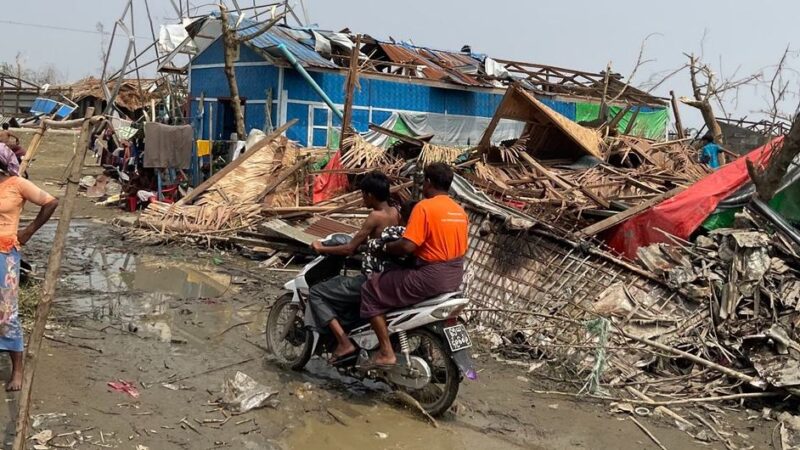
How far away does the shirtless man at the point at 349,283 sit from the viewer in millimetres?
4895

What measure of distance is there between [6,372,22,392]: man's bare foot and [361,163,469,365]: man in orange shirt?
234 cm

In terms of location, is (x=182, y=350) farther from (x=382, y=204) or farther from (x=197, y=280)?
(x=197, y=280)

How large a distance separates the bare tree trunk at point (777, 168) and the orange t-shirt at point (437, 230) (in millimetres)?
4060

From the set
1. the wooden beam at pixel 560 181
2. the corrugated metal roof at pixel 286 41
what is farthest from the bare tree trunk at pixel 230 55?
the wooden beam at pixel 560 181

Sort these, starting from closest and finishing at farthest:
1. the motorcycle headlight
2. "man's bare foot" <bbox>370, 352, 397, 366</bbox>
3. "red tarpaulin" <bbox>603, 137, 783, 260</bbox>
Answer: the motorcycle headlight, "man's bare foot" <bbox>370, 352, 397, 366</bbox>, "red tarpaulin" <bbox>603, 137, 783, 260</bbox>

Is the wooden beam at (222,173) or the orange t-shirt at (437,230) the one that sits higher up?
the orange t-shirt at (437,230)

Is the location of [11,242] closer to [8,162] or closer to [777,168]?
[8,162]

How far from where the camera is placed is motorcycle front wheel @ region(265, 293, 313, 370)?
540cm

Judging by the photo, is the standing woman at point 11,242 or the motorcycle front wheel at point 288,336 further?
the motorcycle front wheel at point 288,336

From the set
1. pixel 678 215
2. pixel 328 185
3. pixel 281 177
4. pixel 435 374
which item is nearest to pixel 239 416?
pixel 435 374

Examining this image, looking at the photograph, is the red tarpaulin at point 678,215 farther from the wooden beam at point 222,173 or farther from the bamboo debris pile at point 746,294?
the wooden beam at point 222,173

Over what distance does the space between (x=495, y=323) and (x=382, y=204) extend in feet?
8.48

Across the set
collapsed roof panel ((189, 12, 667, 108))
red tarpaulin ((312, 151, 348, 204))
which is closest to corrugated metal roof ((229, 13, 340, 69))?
collapsed roof panel ((189, 12, 667, 108))

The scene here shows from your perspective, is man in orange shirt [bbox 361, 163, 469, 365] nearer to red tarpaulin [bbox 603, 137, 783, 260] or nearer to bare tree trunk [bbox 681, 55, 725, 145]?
red tarpaulin [bbox 603, 137, 783, 260]
